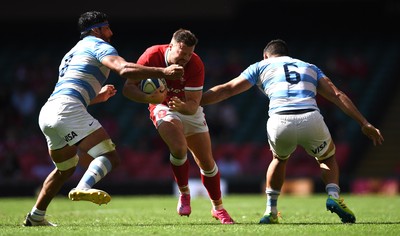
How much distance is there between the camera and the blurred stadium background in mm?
21141

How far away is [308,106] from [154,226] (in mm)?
1930

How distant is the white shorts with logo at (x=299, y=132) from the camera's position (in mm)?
8859

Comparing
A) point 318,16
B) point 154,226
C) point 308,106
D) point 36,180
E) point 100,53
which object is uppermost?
point 100,53

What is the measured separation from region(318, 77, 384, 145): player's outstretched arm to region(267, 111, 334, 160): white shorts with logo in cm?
26

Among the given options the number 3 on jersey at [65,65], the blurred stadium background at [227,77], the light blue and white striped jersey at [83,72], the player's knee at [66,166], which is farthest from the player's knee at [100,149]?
the blurred stadium background at [227,77]

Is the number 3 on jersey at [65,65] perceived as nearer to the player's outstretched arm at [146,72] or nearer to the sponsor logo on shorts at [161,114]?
the player's outstretched arm at [146,72]

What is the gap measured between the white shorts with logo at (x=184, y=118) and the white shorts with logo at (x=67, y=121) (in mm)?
1092

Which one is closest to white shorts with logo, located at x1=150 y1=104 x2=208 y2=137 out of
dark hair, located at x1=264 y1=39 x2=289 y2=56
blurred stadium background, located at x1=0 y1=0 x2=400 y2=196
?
dark hair, located at x1=264 y1=39 x2=289 y2=56

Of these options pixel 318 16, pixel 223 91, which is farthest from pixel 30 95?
pixel 223 91

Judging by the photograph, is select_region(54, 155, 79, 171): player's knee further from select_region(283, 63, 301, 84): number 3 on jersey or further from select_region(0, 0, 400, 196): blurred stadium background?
select_region(0, 0, 400, 196): blurred stadium background

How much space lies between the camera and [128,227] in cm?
862

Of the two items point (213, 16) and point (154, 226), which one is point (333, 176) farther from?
point (213, 16)

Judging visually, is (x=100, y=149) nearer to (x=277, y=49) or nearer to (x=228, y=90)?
(x=228, y=90)

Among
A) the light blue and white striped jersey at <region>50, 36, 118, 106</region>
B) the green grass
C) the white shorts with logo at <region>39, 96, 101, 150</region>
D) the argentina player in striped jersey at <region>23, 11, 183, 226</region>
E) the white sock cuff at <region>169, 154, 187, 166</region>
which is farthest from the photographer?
the white sock cuff at <region>169, 154, 187, 166</region>
